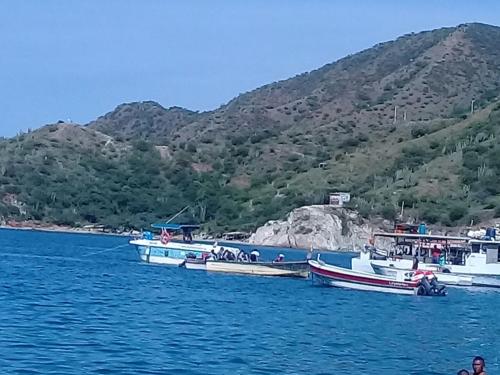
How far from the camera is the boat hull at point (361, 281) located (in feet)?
196

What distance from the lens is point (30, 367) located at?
27453 mm

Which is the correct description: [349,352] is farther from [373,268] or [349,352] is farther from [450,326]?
[373,268]

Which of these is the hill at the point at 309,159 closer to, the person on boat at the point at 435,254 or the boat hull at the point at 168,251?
the person on boat at the point at 435,254

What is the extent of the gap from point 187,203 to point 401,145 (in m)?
30.3

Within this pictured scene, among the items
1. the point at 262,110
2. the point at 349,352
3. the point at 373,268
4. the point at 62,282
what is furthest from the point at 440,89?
the point at 349,352

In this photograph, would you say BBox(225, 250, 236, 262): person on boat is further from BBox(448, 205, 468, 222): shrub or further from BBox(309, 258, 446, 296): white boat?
BBox(448, 205, 468, 222): shrub

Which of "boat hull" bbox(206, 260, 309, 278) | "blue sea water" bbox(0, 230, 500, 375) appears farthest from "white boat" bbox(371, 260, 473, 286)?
"boat hull" bbox(206, 260, 309, 278)

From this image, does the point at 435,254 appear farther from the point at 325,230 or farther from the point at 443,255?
the point at 325,230

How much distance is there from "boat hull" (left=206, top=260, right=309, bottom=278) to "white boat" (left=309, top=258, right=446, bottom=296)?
7825 mm

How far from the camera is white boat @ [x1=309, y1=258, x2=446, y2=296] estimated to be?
5938cm

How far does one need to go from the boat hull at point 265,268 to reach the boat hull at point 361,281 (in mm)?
7784

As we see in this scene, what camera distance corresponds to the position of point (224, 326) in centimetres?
3941

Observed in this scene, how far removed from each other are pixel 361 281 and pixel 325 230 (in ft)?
198

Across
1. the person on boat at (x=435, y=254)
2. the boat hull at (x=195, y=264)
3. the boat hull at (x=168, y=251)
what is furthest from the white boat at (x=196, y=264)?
the person on boat at (x=435, y=254)
